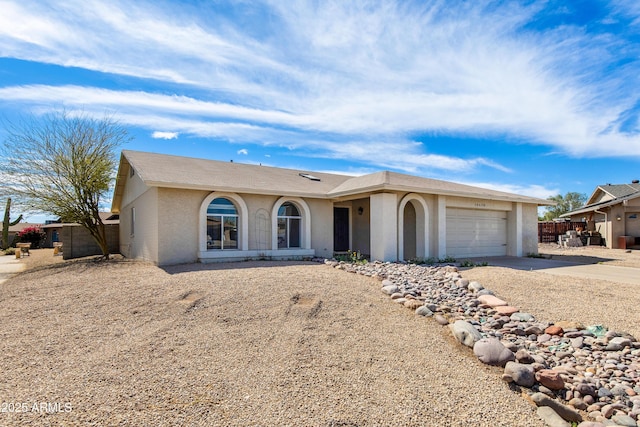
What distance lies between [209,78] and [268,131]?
6809 mm

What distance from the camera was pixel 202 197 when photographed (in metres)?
11.8

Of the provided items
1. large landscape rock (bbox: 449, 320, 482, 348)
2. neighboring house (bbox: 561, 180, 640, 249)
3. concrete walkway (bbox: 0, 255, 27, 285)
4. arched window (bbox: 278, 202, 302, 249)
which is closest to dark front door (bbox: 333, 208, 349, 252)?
arched window (bbox: 278, 202, 302, 249)

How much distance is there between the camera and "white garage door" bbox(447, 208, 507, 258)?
1443cm

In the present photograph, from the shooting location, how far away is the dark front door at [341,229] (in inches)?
654

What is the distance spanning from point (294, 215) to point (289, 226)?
50 centimetres

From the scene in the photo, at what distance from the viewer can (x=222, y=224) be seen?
1231 cm

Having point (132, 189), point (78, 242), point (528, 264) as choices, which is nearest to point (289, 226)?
point (132, 189)

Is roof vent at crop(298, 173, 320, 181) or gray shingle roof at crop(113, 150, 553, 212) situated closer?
gray shingle roof at crop(113, 150, 553, 212)

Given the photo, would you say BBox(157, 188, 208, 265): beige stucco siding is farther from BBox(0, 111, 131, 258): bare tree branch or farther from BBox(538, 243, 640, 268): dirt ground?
BBox(538, 243, 640, 268): dirt ground

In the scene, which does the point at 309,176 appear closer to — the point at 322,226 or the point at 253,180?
the point at 322,226

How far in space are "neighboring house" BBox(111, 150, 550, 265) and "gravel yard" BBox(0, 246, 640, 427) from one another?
3981 mm

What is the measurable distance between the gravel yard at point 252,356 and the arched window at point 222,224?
170 inches

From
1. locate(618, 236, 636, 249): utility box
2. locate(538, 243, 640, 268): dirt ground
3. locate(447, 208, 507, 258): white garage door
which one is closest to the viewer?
locate(538, 243, 640, 268): dirt ground

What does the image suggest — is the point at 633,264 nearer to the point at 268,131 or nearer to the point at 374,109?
the point at 374,109
